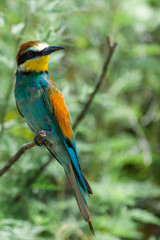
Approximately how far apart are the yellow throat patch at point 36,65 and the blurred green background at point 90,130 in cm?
19

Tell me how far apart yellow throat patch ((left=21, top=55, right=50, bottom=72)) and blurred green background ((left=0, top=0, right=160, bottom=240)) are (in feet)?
0.64

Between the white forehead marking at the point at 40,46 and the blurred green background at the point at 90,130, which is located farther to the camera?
the blurred green background at the point at 90,130

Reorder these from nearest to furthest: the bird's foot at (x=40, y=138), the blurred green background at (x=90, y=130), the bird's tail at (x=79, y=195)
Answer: the bird's tail at (x=79, y=195) < the bird's foot at (x=40, y=138) < the blurred green background at (x=90, y=130)

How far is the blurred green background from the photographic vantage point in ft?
5.98

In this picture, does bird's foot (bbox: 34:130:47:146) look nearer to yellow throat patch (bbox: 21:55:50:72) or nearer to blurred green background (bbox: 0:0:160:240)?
yellow throat patch (bbox: 21:55:50:72)

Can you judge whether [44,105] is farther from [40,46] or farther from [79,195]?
[79,195]

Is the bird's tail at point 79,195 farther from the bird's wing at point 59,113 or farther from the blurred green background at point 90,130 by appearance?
the blurred green background at point 90,130

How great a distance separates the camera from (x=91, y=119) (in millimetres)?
3023

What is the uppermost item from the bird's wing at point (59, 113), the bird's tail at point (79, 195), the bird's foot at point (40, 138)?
the bird's wing at point (59, 113)

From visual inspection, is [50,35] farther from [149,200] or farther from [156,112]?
[149,200]

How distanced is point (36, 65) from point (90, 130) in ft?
5.06

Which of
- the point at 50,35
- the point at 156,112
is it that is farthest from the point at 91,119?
the point at 50,35

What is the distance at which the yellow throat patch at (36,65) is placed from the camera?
4.34 feet

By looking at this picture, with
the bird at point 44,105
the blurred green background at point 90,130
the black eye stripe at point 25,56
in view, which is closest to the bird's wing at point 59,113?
the bird at point 44,105
